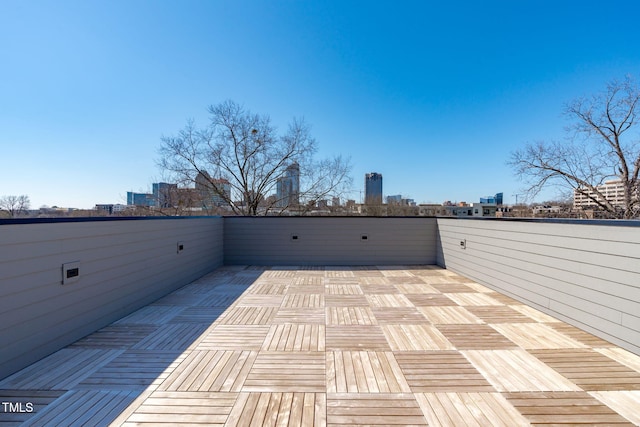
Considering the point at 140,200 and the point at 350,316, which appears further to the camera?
the point at 140,200

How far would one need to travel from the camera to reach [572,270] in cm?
260

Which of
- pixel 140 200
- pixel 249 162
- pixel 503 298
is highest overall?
pixel 249 162

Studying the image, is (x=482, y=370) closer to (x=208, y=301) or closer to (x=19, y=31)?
(x=208, y=301)

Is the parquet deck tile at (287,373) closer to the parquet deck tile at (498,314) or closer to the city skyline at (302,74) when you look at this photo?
the parquet deck tile at (498,314)

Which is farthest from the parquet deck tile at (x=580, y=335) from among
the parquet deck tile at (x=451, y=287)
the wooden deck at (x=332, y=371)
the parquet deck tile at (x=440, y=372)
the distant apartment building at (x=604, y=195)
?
the distant apartment building at (x=604, y=195)

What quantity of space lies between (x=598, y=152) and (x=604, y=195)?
1.47 m

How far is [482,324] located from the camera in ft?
8.41

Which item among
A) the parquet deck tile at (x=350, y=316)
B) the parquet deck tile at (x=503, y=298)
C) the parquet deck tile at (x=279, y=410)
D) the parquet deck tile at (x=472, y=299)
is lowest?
the parquet deck tile at (x=503, y=298)

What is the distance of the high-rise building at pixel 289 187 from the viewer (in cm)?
896

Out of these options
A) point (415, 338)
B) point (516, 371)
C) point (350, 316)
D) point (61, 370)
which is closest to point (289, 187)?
point (350, 316)

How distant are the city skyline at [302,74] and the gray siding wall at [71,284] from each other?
9.58 ft

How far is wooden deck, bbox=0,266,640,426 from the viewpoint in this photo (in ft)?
4.44

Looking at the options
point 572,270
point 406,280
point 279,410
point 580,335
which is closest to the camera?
point 279,410

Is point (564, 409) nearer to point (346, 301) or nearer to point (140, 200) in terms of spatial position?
point (346, 301)
